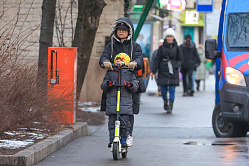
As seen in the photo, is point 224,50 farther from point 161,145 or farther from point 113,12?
point 113,12

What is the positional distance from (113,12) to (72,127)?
337 inches

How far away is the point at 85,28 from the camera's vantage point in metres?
13.1

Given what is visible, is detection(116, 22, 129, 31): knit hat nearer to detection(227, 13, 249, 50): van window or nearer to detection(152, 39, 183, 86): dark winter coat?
detection(227, 13, 249, 50): van window

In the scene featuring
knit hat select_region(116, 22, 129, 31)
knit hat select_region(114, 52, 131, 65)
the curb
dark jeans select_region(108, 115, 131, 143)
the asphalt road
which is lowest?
the asphalt road

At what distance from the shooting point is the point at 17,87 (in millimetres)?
8453

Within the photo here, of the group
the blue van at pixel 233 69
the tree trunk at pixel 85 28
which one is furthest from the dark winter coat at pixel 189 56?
the blue van at pixel 233 69

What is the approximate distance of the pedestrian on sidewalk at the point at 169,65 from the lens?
1545cm

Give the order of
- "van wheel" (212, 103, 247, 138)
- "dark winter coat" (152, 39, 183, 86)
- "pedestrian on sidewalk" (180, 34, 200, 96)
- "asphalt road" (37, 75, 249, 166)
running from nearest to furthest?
"asphalt road" (37, 75, 249, 166) → "van wheel" (212, 103, 247, 138) → "dark winter coat" (152, 39, 183, 86) → "pedestrian on sidewalk" (180, 34, 200, 96)

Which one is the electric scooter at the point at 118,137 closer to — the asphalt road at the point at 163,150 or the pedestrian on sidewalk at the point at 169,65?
the asphalt road at the point at 163,150

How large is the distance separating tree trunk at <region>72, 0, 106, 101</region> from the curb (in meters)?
2.86

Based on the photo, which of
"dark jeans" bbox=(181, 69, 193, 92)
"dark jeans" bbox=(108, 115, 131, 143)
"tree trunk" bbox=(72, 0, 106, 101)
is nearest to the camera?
"dark jeans" bbox=(108, 115, 131, 143)

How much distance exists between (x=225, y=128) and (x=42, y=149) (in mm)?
4120

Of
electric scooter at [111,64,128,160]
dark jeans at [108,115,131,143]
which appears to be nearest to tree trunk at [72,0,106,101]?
dark jeans at [108,115,131,143]

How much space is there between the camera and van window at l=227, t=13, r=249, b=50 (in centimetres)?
1038
